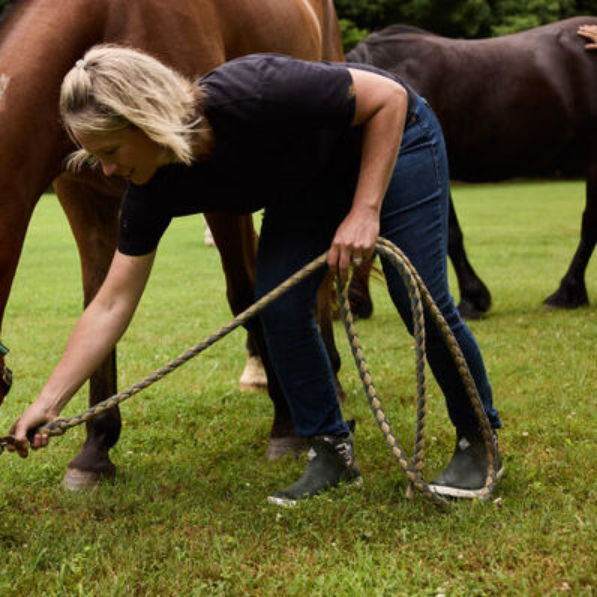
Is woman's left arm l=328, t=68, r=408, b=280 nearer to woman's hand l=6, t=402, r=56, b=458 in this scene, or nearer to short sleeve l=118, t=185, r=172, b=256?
short sleeve l=118, t=185, r=172, b=256

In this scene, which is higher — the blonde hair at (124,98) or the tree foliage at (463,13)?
the blonde hair at (124,98)

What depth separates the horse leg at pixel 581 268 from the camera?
7.46 m

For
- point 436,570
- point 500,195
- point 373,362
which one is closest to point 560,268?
point 373,362

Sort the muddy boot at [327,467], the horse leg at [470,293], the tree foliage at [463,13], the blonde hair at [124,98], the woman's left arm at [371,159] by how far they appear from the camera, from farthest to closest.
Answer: the tree foliage at [463,13] → the horse leg at [470,293] → the muddy boot at [327,467] → the woman's left arm at [371,159] → the blonde hair at [124,98]

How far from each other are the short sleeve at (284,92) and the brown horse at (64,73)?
71 cm

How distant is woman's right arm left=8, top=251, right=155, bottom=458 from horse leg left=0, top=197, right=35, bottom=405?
0.56ft

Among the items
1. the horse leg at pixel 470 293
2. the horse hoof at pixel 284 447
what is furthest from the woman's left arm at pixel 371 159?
the horse leg at pixel 470 293

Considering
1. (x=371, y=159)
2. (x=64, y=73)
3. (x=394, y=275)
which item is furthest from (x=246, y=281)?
(x=371, y=159)

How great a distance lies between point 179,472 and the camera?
359 cm

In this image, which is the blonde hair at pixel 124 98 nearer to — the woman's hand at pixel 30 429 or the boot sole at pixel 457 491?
the woman's hand at pixel 30 429

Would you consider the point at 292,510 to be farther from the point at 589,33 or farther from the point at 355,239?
the point at 589,33

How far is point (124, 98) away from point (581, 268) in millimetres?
5935

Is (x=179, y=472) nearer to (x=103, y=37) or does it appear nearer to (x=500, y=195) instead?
(x=103, y=37)

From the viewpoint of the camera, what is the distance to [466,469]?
315 cm
